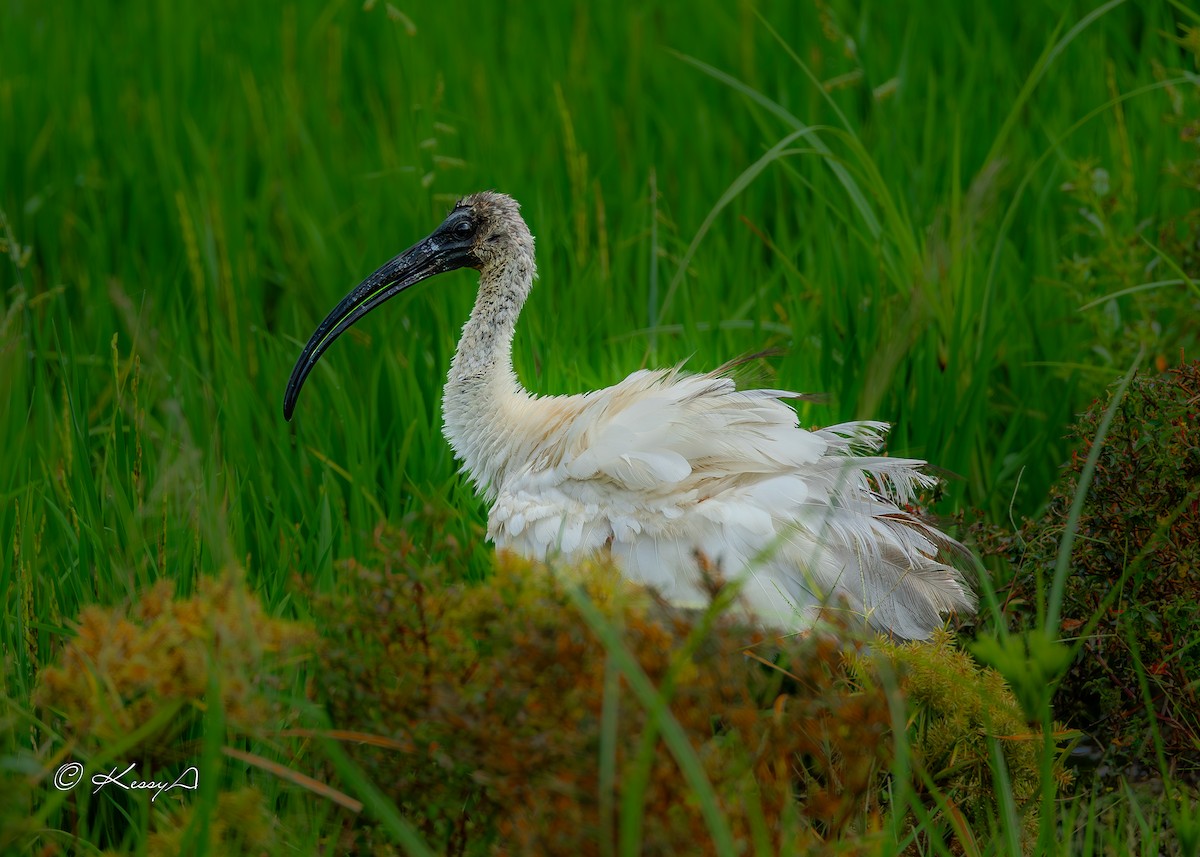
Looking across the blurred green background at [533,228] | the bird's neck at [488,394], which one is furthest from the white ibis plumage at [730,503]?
the blurred green background at [533,228]

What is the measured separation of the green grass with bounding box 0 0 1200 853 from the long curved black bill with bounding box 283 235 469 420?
0.17 meters

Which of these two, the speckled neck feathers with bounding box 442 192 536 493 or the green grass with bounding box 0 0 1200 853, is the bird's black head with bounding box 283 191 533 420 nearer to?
the speckled neck feathers with bounding box 442 192 536 493

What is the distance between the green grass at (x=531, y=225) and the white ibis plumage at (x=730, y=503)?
1.36ft

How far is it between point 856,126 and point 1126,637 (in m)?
3.56

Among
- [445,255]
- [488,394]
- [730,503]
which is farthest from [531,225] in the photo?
[730,503]

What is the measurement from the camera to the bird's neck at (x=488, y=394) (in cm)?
416

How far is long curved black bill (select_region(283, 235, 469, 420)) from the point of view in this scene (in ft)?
14.6

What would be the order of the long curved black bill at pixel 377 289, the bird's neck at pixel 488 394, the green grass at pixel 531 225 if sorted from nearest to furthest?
1. the green grass at pixel 531 225
2. the bird's neck at pixel 488 394
3. the long curved black bill at pixel 377 289

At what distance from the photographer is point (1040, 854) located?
2619 millimetres

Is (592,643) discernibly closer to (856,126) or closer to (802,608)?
(802,608)

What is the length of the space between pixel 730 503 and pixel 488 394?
1063 mm

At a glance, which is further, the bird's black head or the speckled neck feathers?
the bird's black head

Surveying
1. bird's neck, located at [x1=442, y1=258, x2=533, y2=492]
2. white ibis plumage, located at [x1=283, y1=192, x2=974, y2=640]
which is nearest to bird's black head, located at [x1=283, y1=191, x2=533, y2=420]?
bird's neck, located at [x1=442, y1=258, x2=533, y2=492]

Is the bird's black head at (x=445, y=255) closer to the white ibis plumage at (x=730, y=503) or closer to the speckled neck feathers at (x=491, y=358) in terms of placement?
the speckled neck feathers at (x=491, y=358)
